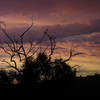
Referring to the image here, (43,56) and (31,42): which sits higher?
(31,42)

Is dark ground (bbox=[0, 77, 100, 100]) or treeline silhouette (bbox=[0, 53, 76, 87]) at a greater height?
treeline silhouette (bbox=[0, 53, 76, 87])

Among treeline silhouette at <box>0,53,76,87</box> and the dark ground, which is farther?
treeline silhouette at <box>0,53,76,87</box>

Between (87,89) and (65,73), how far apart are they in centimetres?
326

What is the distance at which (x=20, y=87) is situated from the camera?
76.3 feet

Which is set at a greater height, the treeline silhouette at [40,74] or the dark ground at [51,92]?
the treeline silhouette at [40,74]

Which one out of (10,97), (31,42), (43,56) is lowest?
(10,97)

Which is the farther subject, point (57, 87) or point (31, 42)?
point (31, 42)

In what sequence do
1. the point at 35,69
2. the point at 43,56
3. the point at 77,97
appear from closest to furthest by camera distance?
1. the point at 77,97
2. the point at 35,69
3. the point at 43,56

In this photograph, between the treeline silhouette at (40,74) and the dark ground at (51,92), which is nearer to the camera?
the dark ground at (51,92)

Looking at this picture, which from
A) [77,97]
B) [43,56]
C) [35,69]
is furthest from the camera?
[43,56]

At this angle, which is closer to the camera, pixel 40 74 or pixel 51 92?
pixel 51 92

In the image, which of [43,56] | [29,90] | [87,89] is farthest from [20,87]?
[87,89]

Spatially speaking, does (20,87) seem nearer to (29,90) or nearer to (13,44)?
(29,90)

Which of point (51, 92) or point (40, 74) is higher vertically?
point (40, 74)
